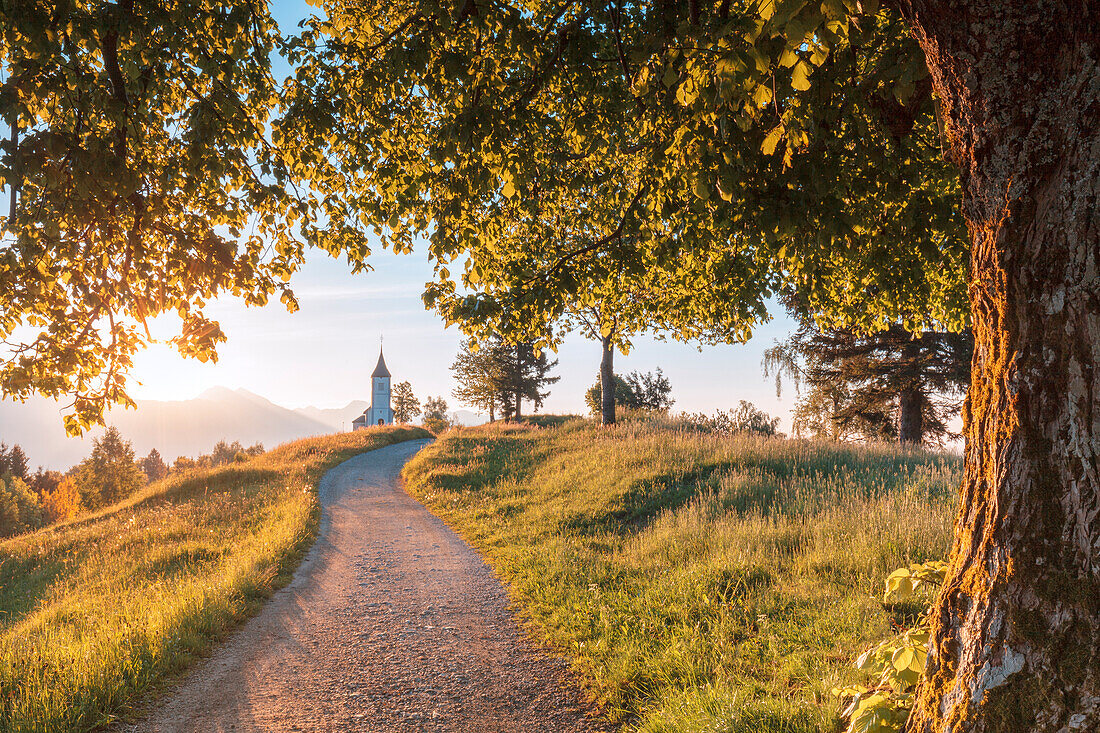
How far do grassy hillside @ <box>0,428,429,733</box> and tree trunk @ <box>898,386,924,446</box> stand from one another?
19061mm

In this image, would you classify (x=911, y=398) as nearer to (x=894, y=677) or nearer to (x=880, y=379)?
(x=880, y=379)

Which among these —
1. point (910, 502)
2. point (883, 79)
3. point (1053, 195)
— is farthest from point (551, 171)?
point (910, 502)

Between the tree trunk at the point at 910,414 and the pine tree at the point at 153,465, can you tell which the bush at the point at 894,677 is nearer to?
the tree trunk at the point at 910,414

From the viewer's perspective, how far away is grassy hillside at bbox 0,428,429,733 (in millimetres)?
4574

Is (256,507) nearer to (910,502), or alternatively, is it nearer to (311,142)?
(311,142)

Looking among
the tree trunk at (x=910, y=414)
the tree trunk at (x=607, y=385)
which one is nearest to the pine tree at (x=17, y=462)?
the tree trunk at (x=607, y=385)

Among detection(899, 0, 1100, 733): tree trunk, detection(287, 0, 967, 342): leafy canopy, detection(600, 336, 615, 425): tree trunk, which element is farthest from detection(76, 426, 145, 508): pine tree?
detection(899, 0, 1100, 733): tree trunk

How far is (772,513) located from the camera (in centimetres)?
863

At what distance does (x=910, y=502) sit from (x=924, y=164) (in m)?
5.53

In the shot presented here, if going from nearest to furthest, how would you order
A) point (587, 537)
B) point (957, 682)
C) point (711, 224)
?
point (957, 682)
point (711, 224)
point (587, 537)

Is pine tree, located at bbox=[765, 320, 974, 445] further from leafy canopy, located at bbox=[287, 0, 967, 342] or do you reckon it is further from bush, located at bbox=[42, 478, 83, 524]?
bush, located at bbox=[42, 478, 83, 524]

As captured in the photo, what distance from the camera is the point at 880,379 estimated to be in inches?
734

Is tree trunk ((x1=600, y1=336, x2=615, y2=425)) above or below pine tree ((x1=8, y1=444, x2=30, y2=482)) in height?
above

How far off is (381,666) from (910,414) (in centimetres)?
1972
